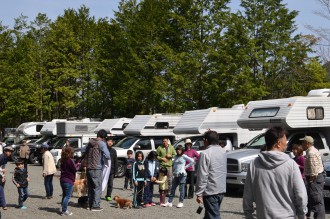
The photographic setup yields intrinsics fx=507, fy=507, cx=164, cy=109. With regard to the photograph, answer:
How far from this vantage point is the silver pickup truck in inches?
560

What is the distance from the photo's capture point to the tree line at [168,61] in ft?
→ 109

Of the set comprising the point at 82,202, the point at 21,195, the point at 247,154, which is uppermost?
the point at 247,154

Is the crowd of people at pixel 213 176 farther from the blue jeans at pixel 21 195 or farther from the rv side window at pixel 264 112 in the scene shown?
the rv side window at pixel 264 112

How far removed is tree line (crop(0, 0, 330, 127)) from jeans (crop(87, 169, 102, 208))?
21.9m

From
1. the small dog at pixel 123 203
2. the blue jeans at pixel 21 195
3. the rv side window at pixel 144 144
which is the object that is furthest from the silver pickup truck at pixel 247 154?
the rv side window at pixel 144 144

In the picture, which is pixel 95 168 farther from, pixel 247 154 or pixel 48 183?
pixel 247 154

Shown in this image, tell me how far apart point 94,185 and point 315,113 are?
7.65 meters

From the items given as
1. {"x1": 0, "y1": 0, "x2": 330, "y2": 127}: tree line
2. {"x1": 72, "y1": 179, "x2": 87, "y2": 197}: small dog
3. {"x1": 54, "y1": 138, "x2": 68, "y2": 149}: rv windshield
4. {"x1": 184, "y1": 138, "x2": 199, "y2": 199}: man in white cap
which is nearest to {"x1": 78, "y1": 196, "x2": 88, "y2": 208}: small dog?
{"x1": 72, "y1": 179, "x2": 87, "y2": 197}: small dog

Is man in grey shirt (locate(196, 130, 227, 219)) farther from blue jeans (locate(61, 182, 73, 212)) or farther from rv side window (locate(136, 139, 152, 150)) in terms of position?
rv side window (locate(136, 139, 152, 150))

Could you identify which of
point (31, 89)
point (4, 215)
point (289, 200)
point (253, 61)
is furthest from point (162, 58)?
point (289, 200)

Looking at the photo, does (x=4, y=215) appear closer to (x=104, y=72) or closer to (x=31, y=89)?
(x=104, y=72)

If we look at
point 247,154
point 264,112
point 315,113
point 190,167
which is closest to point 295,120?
point 315,113

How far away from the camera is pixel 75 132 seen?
29.4m

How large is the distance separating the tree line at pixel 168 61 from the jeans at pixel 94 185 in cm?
2185
